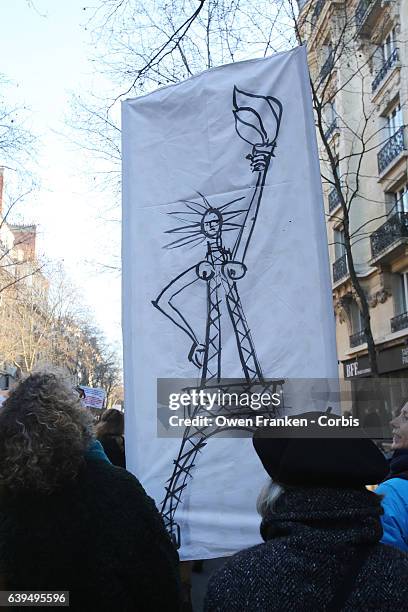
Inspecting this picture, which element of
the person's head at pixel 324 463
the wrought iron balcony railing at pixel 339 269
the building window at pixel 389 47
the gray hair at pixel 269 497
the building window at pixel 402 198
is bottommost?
the gray hair at pixel 269 497

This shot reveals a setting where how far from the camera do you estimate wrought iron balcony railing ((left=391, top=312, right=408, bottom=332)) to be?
2034 cm

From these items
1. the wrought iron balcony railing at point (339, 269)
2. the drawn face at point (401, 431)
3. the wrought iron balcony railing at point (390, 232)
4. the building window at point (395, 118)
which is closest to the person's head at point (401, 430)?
the drawn face at point (401, 431)

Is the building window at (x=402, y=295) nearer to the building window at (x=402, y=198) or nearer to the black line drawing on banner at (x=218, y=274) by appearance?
the building window at (x=402, y=198)

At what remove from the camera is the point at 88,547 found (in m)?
1.98

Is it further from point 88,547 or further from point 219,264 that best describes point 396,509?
point 219,264

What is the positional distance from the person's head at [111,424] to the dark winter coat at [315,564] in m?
4.13

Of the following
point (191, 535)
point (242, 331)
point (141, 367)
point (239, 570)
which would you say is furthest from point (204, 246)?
point (239, 570)

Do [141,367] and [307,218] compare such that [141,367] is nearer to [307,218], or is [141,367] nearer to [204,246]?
[204,246]

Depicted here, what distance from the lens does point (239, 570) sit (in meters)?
1.36

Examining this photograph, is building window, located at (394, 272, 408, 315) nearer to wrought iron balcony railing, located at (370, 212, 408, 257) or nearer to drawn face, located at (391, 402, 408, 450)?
wrought iron balcony railing, located at (370, 212, 408, 257)

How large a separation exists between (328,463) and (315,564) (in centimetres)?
22

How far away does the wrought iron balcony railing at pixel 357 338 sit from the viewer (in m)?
24.0

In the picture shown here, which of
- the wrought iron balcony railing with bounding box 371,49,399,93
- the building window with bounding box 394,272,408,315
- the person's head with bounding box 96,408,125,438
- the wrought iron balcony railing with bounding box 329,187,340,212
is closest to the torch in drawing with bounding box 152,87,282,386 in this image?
the person's head with bounding box 96,408,125,438

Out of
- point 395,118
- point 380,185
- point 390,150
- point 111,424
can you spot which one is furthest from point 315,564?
point 380,185
